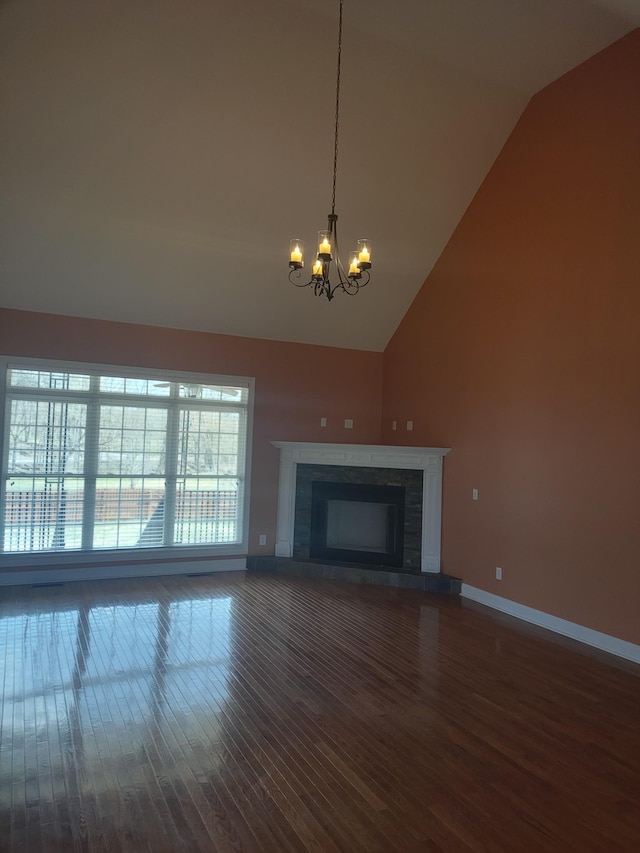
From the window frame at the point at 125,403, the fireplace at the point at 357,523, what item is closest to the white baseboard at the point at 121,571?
the window frame at the point at 125,403

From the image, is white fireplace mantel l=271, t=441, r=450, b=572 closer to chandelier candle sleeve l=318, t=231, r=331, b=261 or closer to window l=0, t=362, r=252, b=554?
window l=0, t=362, r=252, b=554

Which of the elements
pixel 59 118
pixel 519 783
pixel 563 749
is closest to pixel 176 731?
pixel 519 783

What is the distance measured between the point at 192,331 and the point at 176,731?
4.43 meters

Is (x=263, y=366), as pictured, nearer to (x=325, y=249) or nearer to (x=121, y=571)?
(x=121, y=571)

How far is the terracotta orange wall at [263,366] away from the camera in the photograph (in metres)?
5.72

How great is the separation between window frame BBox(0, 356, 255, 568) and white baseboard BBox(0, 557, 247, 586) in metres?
0.06

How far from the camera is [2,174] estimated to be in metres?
4.48

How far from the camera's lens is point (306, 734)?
2949mm

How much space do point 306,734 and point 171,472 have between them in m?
3.90

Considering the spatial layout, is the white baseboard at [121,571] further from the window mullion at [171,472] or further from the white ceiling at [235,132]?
the white ceiling at [235,132]

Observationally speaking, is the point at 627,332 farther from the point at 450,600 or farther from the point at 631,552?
the point at 450,600

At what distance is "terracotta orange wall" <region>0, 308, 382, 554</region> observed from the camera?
5723mm

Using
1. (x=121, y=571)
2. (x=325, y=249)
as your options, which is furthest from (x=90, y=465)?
(x=325, y=249)

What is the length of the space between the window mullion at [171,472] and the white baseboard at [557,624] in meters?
3.29
